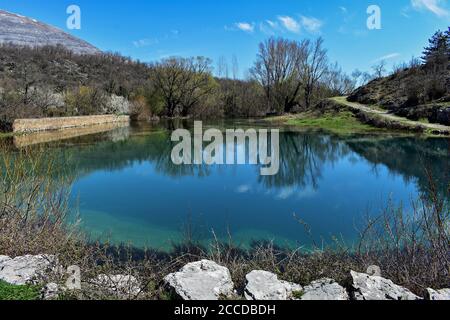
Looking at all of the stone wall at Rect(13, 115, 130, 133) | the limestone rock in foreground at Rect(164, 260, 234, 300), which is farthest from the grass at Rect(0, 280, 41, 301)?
the stone wall at Rect(13, 115, 130, 133)

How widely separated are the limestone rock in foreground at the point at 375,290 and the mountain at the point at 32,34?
89.1 meters

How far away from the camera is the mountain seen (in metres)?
80.9

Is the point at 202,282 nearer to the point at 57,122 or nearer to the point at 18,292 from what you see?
the point at 18,292

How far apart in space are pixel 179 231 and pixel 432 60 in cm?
3280

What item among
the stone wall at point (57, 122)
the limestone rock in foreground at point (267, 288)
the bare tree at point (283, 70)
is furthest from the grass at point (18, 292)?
the bare tree at point (283, 70)

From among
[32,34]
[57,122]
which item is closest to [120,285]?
[57,122]

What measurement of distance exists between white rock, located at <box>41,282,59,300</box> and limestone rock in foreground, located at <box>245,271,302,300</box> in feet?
6.09

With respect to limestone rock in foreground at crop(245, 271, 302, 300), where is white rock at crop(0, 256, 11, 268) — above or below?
above

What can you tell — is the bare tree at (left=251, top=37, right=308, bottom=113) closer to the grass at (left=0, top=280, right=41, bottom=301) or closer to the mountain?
the grass at (left=0, top=280, right=41, bottom=301)

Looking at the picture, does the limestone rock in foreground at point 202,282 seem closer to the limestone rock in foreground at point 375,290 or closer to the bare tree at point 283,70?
the limestone rock in foreground at point 375,290

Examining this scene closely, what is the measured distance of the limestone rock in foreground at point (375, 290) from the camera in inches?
127

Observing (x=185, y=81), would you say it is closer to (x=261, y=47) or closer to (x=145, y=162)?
(x=261, y=47)

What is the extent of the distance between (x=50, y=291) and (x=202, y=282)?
4.90 ft
